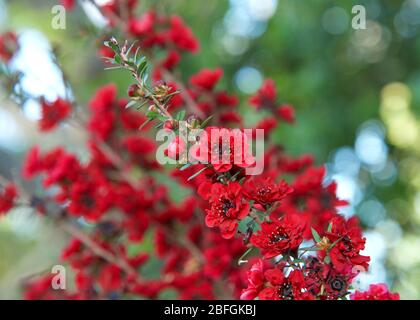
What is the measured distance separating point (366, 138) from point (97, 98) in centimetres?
115

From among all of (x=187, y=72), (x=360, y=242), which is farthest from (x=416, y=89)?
(x=360, y=242)

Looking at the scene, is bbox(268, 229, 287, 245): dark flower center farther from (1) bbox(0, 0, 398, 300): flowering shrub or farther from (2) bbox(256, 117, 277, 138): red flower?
(2) bbox(256, 117, 277, 138): red flower

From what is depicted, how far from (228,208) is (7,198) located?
2.49 ft

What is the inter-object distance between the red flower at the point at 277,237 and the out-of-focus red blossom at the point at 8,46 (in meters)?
0.93

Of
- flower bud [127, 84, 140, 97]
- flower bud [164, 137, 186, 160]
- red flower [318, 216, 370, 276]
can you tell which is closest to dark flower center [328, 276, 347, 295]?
red flower [318, 216, 370, 276]

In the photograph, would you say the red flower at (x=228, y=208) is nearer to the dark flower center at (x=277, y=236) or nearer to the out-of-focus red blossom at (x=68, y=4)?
the dark flower center at (x=277, y=236)

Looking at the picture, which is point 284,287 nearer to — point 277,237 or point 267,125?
point 277,237

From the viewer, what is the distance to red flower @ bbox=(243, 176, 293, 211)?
3.04ft

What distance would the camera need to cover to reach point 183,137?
0.94 meters

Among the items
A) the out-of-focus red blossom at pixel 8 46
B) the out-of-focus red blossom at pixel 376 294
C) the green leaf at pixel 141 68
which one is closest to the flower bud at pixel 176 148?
the green leaf at pixel 141 68

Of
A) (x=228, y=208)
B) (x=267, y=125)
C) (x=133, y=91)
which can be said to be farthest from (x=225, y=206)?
(x=267, y=125)

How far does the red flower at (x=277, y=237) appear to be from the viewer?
90 cm

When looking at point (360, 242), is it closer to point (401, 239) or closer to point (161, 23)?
point (161, 23)
